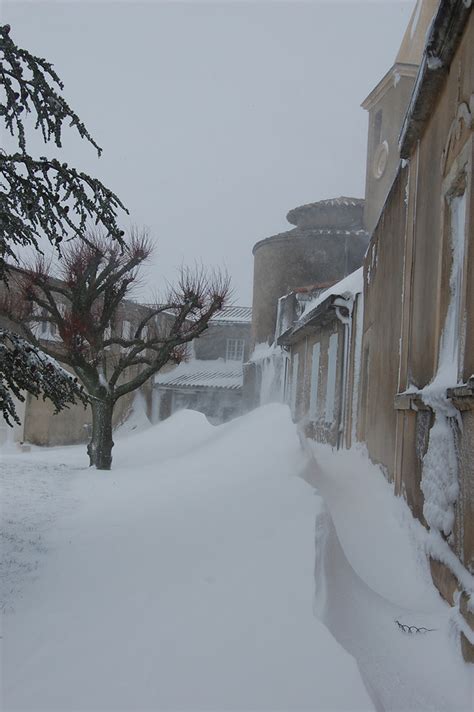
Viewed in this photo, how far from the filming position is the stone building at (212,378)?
99.5 feet

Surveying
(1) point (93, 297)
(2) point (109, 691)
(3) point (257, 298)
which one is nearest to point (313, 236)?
(3) point (257, 298)

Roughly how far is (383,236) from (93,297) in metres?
6.16

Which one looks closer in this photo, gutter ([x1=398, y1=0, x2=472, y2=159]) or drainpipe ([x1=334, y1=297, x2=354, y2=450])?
gutter ([x1=398, y1=0, x2=472, y2=159])

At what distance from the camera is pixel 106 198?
442 centimetres

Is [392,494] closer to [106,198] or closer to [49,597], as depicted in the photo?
[49,597]

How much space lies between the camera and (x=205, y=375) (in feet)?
104

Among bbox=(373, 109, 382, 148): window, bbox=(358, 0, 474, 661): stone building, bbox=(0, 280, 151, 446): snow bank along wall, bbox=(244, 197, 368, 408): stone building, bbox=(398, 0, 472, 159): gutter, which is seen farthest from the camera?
bbox=(244, 197, 368, 408): stone building

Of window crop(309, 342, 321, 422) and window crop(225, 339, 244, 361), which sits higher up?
window crop(225, 339, 244, 361)

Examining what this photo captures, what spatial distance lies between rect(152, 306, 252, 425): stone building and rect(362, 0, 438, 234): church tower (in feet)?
32.2

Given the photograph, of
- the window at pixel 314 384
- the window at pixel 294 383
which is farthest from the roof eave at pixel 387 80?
the window at pixel 314 384

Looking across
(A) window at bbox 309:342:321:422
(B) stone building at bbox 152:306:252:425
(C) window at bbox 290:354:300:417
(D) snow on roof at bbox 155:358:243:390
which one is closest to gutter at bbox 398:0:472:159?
(A) window at bbox 309:342:321:422

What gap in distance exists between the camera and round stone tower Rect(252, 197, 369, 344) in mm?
24047

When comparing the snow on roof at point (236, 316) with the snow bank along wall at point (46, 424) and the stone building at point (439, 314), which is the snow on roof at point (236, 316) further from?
the stone building at point (439, 314)

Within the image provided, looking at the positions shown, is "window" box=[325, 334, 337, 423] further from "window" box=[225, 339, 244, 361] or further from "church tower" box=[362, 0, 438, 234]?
"window" box=[225, 339, 244, 361]
